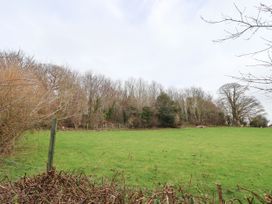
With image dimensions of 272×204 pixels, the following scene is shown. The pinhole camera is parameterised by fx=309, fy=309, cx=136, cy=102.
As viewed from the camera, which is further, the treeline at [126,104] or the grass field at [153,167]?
the treeline at [126,104]

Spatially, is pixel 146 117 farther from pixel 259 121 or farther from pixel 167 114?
pixel 259 121

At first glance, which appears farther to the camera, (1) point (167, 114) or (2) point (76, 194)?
(1) point (167, 114)

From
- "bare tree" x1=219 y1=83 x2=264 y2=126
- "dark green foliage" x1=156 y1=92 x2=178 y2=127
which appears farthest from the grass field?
"bare tree" x1=219 y1=83 x2=264 y2=126

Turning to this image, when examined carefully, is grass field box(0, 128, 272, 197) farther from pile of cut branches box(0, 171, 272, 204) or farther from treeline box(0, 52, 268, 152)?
treeline box(0, 52, 268, 152)

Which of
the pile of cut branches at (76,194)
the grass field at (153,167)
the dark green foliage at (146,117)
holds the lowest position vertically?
the grass field at (153,167)

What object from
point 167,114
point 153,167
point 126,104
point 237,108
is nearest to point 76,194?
point 153,167

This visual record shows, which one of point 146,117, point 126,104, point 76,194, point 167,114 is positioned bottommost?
point 76,194

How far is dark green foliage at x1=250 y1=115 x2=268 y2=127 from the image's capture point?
53.4 m

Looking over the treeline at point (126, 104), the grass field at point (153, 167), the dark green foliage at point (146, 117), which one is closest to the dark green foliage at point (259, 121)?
the treeline at point (126, 104)

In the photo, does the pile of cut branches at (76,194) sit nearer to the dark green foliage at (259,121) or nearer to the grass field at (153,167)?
the grass field at (153,167)

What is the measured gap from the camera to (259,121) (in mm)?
53500

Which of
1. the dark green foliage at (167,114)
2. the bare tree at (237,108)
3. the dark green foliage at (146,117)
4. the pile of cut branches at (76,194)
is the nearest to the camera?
the pile of cut branches at (76,194)

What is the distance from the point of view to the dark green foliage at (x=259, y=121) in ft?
175

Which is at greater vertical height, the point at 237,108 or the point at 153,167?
the point at 237,108
